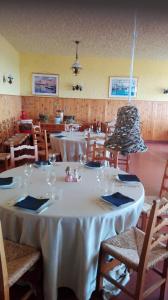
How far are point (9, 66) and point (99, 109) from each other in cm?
337

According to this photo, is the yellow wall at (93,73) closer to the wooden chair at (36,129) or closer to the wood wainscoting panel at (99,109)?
the wood wainscoting panel at (99,109)

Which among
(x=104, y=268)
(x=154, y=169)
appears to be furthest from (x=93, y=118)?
(x=104, y=268)

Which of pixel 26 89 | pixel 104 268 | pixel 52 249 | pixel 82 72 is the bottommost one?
pixel 104 268

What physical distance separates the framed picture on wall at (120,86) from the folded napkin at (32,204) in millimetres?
7385

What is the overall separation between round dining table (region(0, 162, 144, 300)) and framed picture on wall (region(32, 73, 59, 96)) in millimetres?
6907

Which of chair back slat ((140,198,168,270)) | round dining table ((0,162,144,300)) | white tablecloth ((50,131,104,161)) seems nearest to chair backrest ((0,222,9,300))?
round dining table ((0,162,144,300))

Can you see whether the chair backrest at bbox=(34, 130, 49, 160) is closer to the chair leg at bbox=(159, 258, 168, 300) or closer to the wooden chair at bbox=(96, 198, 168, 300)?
the wooden chair at bbox=(96, 198, 168, 300)

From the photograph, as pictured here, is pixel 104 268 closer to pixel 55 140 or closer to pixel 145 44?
pixel 55 140

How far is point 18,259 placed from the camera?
65.6 inches

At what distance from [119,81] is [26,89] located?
323 centimetres

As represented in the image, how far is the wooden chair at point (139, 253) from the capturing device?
5.41ft

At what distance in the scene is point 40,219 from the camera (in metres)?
1.72

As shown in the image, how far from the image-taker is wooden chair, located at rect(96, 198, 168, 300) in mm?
1648

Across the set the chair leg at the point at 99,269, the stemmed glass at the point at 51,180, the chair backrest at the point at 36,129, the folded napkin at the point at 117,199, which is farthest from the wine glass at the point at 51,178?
the chair backrest at the point at 36,129
